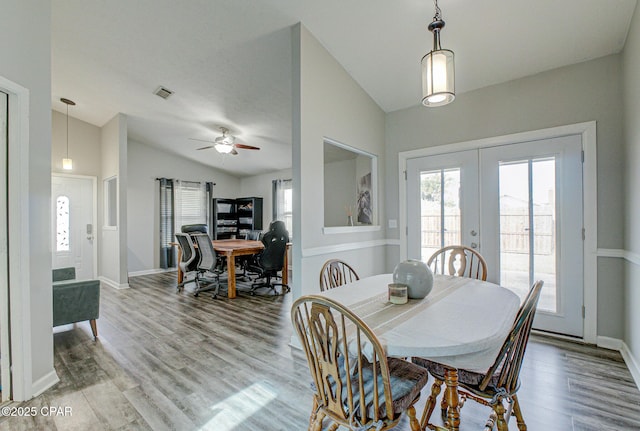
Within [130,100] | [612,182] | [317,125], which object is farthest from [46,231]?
[612,182]

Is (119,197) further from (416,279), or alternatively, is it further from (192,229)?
(416,279)

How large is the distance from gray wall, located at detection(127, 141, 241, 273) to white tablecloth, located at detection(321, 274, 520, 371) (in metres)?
6.07

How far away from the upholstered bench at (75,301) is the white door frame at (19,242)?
86 centimetres

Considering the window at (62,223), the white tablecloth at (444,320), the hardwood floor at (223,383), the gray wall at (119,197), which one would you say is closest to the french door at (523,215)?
the hardwood floor at (223,383)

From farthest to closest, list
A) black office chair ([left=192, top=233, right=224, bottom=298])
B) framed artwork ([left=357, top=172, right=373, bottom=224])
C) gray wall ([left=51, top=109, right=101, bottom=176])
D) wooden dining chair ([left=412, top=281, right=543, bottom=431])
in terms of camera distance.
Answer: gray wall ([left=51, top=109, right=101, bottom=176]), black office chair ([left=192, top=233, right=224, bottom=298]), framed artwork ([left=357, top=172, right=373, bottom=224]), wooden dining chair ([left=412, top=281, right=543, bottom=431])

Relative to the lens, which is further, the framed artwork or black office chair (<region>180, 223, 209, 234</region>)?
black office chair (<region>180, 223, 209, 234</region>)

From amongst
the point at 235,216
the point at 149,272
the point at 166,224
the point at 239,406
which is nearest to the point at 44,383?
the point at 239,406

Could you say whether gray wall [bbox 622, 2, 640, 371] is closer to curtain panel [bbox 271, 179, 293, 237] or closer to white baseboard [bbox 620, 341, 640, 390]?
white baseboard [bbox 620, 341, 640, 390]

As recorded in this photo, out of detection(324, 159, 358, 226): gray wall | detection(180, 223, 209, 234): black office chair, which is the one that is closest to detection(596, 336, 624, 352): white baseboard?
detection(324, 159, 358, 226): gray wall

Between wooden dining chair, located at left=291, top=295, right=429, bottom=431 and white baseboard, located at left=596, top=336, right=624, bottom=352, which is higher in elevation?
wooden dining chair, located at left=291, top=295, right=429, bottom=431

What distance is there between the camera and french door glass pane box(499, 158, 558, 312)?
2861 mm

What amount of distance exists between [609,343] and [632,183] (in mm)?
1441

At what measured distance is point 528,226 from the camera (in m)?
2.96

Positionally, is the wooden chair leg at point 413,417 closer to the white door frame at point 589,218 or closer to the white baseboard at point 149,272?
the white door frame at point 589,218
